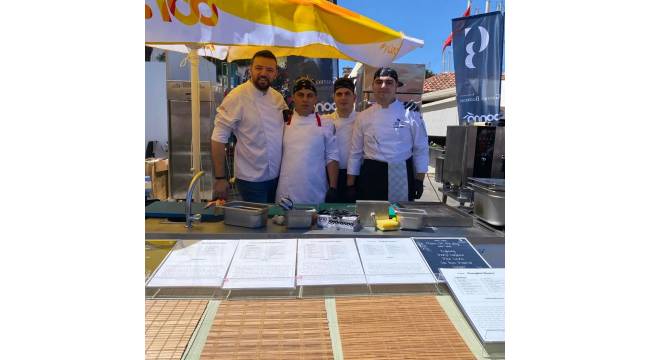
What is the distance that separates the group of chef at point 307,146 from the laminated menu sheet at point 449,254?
141 centimetres

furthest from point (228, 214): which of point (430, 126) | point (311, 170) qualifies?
point (430, 126)

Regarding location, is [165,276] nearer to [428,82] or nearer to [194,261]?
[194,261]

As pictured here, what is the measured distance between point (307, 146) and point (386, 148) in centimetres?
60

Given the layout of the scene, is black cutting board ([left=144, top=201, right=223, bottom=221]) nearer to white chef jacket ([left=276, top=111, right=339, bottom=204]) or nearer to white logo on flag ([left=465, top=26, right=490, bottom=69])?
white chef jacket ([left=276, top=111, right=339, bottom=204])

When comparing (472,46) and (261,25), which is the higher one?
(472,46)

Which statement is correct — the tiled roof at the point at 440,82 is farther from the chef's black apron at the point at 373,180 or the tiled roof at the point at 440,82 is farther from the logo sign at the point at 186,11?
the logo sign at the point at 186,11

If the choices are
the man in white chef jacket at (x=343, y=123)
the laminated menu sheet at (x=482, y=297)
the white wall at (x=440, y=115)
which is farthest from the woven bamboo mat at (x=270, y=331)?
the white wall at (x=440, y=115)

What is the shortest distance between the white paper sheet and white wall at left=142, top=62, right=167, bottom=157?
5.40 metres

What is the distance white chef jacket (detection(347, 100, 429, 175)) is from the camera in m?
3.02

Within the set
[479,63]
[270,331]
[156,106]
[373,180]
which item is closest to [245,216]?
[270,331]

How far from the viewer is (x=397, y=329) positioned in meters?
0.95

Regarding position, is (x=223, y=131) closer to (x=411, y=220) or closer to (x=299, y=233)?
(x=299, y=233)

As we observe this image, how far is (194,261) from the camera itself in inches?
48.7

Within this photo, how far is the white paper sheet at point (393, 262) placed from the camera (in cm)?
115
